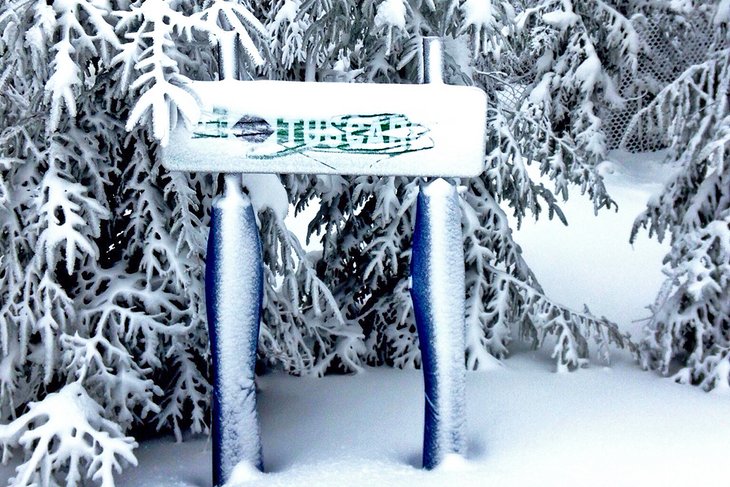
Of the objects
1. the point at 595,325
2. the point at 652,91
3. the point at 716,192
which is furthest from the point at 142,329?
the point at 652,91

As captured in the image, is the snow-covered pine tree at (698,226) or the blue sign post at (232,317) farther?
the snow-covered pine tree at (698,226)

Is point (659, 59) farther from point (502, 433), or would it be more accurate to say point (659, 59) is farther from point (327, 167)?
point (327, 167)

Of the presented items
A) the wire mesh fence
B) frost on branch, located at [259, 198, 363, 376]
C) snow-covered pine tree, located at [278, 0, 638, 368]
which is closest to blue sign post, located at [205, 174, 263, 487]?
frost on branch, located at [259, 198, 363, 376]

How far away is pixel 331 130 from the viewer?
3.38 m

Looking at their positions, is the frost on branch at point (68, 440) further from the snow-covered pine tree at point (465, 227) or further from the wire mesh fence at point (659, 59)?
the wire mesh fence at point (659, 59)

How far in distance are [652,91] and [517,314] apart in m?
8.64

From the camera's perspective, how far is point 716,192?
493cm

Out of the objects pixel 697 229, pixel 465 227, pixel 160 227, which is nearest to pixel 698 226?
pixel 697 229

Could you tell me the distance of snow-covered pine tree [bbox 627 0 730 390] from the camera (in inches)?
182

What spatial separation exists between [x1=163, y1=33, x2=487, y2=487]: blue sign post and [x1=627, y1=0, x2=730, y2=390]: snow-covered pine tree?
1.83 meters

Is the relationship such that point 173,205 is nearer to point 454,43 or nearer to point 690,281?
point 454,43

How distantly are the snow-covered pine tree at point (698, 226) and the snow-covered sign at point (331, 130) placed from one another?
1963mm

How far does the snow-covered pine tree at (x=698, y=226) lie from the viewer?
182 inches

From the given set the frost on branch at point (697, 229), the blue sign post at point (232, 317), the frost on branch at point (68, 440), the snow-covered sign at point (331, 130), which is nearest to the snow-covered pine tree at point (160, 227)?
the frost on branch at point (68, 440)
